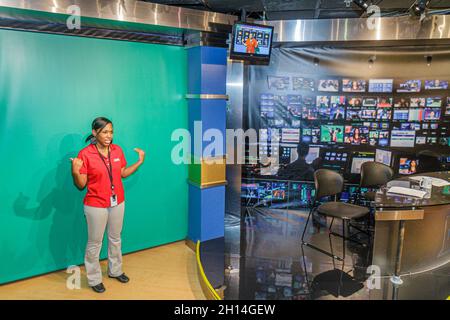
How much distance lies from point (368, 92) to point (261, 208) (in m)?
2.36

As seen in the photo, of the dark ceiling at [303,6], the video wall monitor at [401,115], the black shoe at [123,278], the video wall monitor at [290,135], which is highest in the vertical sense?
the dark ceiling at [303,6]

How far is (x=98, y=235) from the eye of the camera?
138 inches

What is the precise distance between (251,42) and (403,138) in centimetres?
273

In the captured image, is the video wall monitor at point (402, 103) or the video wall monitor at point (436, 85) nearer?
the video wall monitor at point (436, 85)

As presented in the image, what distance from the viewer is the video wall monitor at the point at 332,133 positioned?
5594 millimetres

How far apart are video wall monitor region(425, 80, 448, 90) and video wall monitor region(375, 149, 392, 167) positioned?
1044 mm

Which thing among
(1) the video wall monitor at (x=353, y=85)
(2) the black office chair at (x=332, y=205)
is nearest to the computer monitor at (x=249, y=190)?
(2) the black office chair at (x=332, y=205)

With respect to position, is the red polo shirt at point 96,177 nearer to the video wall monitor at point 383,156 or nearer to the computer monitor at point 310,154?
the computer monitor at point 310,154

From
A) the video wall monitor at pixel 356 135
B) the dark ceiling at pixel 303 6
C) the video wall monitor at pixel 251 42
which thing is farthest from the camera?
the video wall monitor at pixel 356 135

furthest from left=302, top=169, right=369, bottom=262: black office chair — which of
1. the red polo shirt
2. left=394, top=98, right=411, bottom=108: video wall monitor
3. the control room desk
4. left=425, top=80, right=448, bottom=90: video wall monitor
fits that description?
the red polo shirt

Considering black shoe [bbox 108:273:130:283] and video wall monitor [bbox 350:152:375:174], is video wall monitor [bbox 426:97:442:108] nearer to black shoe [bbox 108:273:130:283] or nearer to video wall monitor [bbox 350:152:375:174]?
video wall monitor [bbox 350:152:375:174]

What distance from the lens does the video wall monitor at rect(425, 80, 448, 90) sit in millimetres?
5195

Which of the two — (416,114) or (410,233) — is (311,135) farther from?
(410,233)

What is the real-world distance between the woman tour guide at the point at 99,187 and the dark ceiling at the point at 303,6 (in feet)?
7.29
